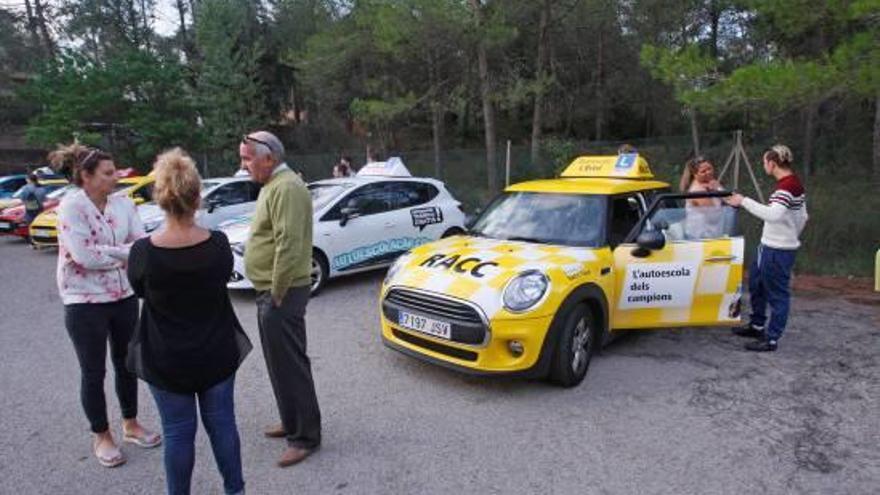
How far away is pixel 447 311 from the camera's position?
4.35 metres

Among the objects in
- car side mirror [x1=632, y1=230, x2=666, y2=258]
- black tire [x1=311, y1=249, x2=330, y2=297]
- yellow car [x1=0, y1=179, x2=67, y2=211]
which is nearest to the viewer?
car side mirror [x1=632, y1=230, x2=666, y2=258]

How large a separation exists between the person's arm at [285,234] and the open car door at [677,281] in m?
2.85

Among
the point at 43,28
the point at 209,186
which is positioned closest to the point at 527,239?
the point at 209,186

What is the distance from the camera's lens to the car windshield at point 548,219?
509 cm

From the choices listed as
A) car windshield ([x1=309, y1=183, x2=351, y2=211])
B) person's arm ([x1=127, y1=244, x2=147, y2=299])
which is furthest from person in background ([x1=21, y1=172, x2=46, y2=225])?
person's arm ([x1=127, y1=244, x2=147, y2=299])

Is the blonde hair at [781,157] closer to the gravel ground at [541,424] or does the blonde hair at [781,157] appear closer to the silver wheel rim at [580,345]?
the gravel ground at [541,424]

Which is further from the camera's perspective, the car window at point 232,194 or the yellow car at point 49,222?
the yellow car at point 49,222

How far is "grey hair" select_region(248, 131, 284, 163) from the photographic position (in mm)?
3246

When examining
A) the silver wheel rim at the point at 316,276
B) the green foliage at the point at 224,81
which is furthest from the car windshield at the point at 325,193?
the green foliage at the point at 224,81

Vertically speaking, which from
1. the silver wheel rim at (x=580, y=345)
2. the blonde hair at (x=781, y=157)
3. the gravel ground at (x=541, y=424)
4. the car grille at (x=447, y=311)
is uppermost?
the blonde hair at (x=781, y=157)

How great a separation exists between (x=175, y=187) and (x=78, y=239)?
1.20m

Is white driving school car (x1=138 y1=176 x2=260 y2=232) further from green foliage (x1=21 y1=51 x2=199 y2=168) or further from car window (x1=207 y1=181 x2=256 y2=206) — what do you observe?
green foliage (x1=21 y1=51 x2=199 y2=168)

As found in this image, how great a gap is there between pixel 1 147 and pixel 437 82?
86.0ft

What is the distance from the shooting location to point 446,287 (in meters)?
4.41
